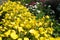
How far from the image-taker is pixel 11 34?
3.00 metres

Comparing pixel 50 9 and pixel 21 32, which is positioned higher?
pixel 21 32

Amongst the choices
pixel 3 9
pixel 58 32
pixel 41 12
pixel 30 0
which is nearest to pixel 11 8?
pixel 3 9

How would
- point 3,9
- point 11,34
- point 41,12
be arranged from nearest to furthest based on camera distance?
1. point 11,34
2. point 3,9
3. point 41,12

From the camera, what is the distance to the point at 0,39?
3002mm

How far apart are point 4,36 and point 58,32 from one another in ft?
8.61

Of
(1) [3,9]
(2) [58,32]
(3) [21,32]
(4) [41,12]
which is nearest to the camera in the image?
(3) [21,32]

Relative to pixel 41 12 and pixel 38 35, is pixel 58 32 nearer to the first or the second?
pixel 41 12

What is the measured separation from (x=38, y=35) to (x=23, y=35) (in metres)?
0.21

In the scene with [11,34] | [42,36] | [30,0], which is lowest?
[30,0]

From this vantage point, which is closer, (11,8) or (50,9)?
(11,8)

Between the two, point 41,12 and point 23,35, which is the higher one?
point 23,35

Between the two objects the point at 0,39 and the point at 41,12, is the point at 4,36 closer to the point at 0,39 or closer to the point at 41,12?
the point at 0,39

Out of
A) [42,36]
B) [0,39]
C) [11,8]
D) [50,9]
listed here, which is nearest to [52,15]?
[50,9]

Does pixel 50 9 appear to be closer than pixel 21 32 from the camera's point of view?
No
